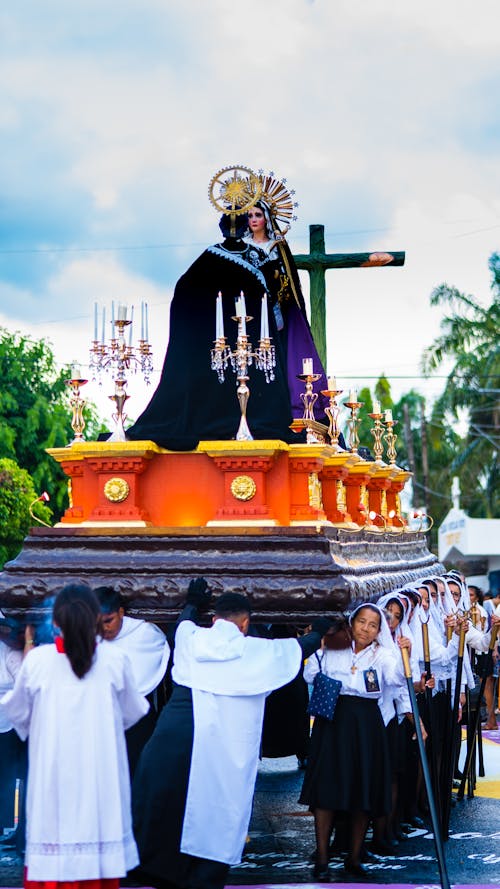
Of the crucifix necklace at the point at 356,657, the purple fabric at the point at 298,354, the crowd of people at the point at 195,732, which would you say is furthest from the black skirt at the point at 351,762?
the purple fabric at the point at 298,354

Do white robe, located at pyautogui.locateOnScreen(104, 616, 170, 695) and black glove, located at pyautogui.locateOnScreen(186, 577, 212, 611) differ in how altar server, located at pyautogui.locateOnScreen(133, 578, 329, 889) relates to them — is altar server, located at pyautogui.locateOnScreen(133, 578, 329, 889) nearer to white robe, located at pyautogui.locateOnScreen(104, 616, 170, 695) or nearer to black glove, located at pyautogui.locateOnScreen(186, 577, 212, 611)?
white robe, located at pyautogui.locateOnScreen(104, 616, 170, 695)

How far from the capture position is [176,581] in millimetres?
7066

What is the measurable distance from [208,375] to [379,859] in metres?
3.11

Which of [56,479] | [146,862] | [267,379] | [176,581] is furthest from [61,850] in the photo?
[56,479]

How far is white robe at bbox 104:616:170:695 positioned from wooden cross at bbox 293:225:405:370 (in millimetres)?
5319

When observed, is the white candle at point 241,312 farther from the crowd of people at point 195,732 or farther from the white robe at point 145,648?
the white robe at point 145,648

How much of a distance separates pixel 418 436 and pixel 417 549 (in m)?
30.5

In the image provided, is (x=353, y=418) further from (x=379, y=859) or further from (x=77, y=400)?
(x=379, y=859)

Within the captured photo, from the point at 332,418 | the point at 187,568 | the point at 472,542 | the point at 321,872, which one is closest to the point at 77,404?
the point at 187,568

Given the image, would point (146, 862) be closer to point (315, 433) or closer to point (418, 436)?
point (315, 433)

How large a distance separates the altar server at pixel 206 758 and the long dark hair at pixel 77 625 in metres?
1.37

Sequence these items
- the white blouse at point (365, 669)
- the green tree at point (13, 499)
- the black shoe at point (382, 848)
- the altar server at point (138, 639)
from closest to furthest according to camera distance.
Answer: the altar server at point (138, 639)
the white blouse at point (365, 669)
the black shoe at point (382, 848)
the green tree at point (13, 499)

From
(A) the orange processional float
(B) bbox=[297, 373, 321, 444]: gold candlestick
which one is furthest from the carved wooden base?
(B) bbox=[297, 373, 321, 444]: gold candlestick

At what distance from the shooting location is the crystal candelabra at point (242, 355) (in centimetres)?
759
